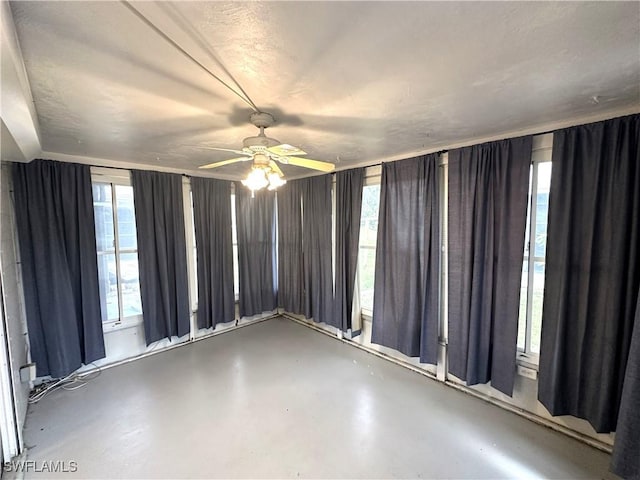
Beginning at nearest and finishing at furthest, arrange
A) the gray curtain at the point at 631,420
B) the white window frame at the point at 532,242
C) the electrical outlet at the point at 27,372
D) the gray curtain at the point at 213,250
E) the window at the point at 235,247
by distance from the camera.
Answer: the gray curtain at the point at 631,420, the white window frame at the point at 532,242, the electrical outlet at the point at 27,372, the gray curtain at the point at 213,250, the window at the point at 235,247

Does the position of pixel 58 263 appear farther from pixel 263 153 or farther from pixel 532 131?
pixel 532 131

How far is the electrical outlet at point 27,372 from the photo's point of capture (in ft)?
7.74

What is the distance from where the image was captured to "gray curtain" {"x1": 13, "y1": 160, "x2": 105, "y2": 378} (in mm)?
2604

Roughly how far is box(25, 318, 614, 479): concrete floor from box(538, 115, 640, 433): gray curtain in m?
0.46

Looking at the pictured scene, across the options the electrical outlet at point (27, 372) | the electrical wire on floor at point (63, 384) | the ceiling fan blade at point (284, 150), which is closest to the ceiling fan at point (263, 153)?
the ceiling fan blade at point (284, 150)

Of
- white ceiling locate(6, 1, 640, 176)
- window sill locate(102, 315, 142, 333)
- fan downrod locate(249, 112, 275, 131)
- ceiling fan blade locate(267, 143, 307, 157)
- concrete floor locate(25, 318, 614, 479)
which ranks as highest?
white ceiling locate(6, 1, 640, 176)

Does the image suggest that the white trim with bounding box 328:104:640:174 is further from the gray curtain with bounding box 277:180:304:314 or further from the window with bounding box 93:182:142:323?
the window with bounding box 93:182:142:323

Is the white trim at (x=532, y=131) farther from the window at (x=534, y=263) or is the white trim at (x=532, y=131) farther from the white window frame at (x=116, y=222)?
the white window frame at (x=116, y=222)

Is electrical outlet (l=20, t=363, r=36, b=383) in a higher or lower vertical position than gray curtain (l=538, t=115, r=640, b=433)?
lower

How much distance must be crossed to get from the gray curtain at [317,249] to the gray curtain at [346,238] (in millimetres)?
175

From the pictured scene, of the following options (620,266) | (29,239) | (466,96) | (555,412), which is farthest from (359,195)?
(29,239)

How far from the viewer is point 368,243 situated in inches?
141

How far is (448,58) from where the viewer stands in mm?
1278

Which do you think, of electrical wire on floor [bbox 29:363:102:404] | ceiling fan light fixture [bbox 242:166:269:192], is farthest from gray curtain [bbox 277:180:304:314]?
electrical wire on floor [bbox 29:363:102:404]
